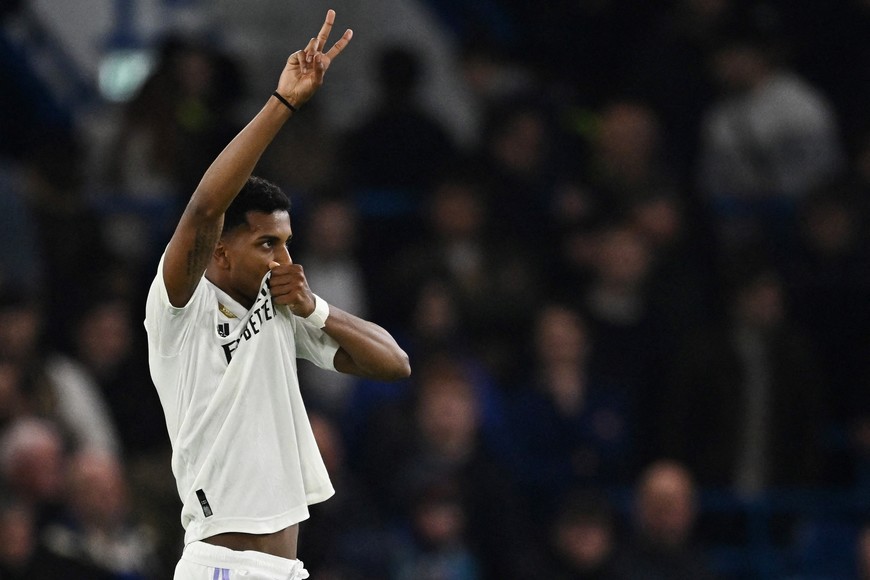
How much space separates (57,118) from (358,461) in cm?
400

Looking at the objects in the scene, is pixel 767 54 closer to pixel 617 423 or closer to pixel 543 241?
pixel 543 241

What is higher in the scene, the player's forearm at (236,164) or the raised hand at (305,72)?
the raised hand at (305,72)

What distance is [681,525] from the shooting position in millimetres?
9414

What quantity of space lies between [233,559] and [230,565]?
0.02 m

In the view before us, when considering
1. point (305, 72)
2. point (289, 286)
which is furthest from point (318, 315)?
point (305, 72)

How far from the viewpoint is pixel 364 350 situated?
5.31 metres

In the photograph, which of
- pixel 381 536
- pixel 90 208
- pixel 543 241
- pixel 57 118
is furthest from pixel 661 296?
pixel 57 118

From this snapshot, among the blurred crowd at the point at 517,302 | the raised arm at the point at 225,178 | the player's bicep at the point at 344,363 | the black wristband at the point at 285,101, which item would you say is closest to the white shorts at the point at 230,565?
the player's bicep at the point at 344,363

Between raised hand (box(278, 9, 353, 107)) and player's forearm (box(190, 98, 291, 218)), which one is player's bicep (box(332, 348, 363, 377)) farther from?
raised hand (box(278, 9, 353, 107))

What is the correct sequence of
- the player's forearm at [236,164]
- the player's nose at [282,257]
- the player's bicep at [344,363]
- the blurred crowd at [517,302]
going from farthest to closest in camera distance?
the blurred crowd at [517,302]
the player's bicep at [344,363]
the player's nose at [282,257]
the player's forearm at [236,164]

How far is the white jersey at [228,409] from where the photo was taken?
5102 millimetres

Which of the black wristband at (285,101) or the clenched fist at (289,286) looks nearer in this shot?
the black wristband at (285,101)

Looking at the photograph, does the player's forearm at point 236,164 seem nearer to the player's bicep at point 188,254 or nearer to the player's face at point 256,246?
the player's bicep at point 188,254

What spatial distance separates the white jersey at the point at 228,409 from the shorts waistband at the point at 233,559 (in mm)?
50
